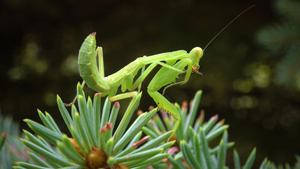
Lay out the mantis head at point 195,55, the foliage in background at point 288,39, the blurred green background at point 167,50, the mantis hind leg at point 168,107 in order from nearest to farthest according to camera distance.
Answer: the mantis hind leg at point 168,107 < the mantis head at point 195,55 < the foliage in background at point 288,39 < the blurred green background at point 167,50

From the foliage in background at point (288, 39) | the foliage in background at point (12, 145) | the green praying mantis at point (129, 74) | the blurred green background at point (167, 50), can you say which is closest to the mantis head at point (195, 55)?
the green praying mantis at point (129, 74)

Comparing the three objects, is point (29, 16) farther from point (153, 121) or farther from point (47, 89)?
point (153, 121)

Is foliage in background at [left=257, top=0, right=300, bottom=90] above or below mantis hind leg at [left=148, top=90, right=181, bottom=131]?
above

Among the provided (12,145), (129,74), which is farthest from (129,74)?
(12,145)

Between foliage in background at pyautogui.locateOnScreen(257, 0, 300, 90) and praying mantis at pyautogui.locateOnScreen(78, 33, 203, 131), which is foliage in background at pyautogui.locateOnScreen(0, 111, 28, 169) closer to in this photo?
praying mantis at pyautogui.locateOnScreen(78, 33, 203, 131)

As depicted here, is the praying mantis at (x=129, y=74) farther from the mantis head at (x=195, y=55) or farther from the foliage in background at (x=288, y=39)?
the foliage in background at (x=288, y=39)

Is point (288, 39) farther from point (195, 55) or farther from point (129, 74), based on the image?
point (129, 74)

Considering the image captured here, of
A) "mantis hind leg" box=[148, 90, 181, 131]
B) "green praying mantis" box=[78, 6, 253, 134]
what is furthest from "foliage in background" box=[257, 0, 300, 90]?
"mantis hind leg" box=[148, 90, 181, 131]
